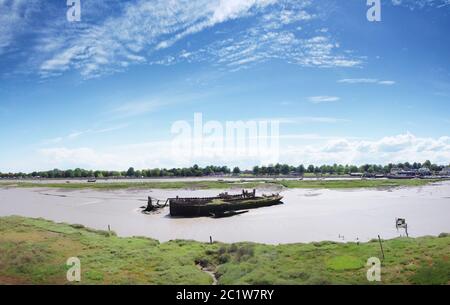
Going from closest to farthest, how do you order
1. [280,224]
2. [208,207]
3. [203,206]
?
[280,224] → [203,206] → [208,207]

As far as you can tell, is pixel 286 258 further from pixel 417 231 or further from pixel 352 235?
pixel 417 231

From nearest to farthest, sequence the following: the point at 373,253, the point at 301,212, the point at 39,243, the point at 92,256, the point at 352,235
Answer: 1. the point at 373,253
2. the point at 92,256
3. the point at 39,243
4. the point at 352,235
5. the point at 301,212

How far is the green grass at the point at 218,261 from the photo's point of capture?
72.0 feet

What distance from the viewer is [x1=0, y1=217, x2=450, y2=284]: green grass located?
21938mm

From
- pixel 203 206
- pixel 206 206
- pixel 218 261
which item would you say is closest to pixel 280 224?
pixel 206 206

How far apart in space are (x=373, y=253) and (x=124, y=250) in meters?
21.0

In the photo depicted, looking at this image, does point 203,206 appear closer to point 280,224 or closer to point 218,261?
point 280,224

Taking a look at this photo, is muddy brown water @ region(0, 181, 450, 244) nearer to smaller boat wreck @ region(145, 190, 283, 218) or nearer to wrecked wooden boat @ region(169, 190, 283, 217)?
smaller boat wreck @ region(145, 190, 283, 218)

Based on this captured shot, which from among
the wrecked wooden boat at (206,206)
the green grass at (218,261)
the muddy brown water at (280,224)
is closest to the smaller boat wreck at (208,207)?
the wrecked wooden boat at (206,206)

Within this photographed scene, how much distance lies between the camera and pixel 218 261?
27.4 m

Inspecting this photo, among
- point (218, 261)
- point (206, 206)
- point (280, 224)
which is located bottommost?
point (280, 224)

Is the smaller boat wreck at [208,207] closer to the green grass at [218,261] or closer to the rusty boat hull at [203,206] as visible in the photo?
the rusty boat hull at [203,206]
